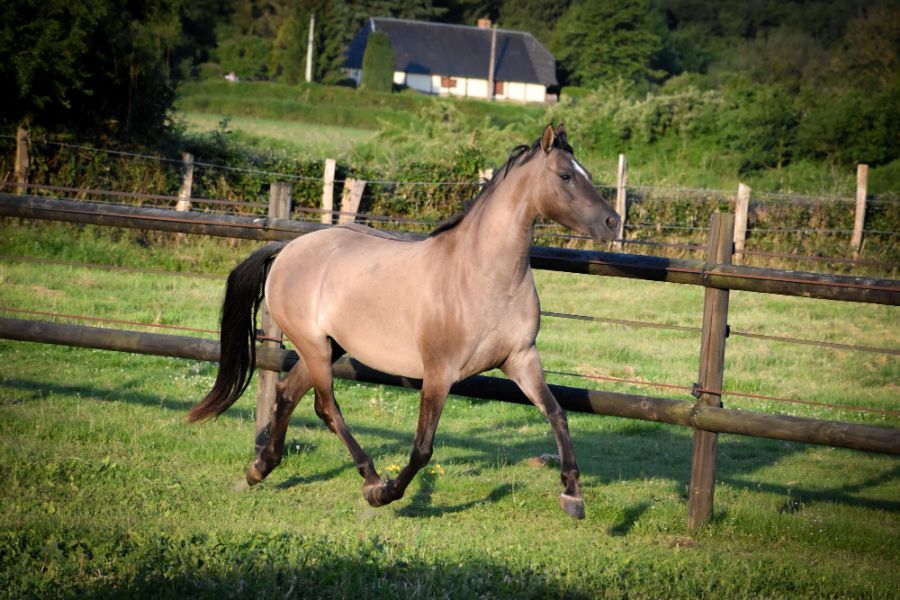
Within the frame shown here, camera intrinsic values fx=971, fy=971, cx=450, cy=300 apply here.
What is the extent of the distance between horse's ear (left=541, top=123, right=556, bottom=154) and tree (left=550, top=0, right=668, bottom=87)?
204 feet

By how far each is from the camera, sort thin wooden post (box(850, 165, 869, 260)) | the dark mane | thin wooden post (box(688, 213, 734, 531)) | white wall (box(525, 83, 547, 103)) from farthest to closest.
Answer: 1. white wall (box(525, 83, 547, 103))
2. thin wooden post (box(850, 165, 869, 260))
3. thin wooden post (box(688, 213, 734, 531))
4. the dark mane

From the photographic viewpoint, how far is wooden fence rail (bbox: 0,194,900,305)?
535 cm

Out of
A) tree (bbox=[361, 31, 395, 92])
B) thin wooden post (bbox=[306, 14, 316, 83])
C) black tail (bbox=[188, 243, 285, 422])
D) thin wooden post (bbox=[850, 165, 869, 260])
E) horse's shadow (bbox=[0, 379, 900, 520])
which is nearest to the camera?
black tail (bbox=[188, 243, 285, 422])

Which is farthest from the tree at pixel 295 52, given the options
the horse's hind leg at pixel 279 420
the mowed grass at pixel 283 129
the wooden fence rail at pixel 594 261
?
the horse's hind leg at pixel 279 420

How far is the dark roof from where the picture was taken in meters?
75.2

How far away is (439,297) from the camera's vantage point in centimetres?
528

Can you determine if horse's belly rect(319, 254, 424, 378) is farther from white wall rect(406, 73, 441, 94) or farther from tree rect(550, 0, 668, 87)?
white wall rect(406, 73, 441, 94)

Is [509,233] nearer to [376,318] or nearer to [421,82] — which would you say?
[376,318]

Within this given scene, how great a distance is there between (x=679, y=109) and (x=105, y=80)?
18.0 meters

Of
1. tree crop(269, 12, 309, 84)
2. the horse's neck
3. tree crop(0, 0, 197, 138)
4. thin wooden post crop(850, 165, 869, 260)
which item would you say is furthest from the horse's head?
tree crop(269, 12, 309, 84)


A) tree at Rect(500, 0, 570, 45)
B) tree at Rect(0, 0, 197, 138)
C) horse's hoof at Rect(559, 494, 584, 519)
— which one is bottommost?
horse's hoof at Rect(559, 494, 584, 519)

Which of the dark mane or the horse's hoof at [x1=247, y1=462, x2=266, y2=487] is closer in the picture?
the dark mane

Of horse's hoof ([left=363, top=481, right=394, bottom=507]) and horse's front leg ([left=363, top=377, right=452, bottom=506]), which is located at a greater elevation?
horse's front leg ([left=363, top=377, right=452, bottom=506])

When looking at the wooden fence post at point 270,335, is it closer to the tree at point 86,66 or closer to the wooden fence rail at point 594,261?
the wooden fence rail at point 594,261
